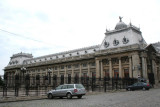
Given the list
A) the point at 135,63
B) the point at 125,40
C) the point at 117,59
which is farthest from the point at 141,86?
the point at 125,40

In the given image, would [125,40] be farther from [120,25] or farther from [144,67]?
[144,67]

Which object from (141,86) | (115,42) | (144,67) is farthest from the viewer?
(115,42)

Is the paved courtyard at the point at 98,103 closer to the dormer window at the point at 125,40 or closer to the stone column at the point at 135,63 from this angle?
the stone column at the point at 135,63

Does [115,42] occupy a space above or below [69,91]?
above

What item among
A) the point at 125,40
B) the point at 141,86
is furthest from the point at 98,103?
the point at 125,40

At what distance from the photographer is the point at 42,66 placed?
80.5 metres

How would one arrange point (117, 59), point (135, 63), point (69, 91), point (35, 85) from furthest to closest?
point (117, 59) < point (135, 63) < point (35, 85) < point (69, 91)

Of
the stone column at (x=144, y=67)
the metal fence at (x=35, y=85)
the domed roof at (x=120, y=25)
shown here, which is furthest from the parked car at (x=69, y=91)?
the domed roof at (x=120, y=25)

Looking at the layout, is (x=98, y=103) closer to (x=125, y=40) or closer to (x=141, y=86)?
(x=141, y=86)

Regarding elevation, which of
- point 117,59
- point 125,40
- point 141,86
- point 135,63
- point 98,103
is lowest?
point 141,86

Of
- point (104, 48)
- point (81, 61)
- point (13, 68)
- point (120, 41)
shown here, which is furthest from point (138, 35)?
point (13, 68)

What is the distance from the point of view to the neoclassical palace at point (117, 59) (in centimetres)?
4953

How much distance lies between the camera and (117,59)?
53188mm

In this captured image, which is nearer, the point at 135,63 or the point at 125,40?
the point at 135,63
